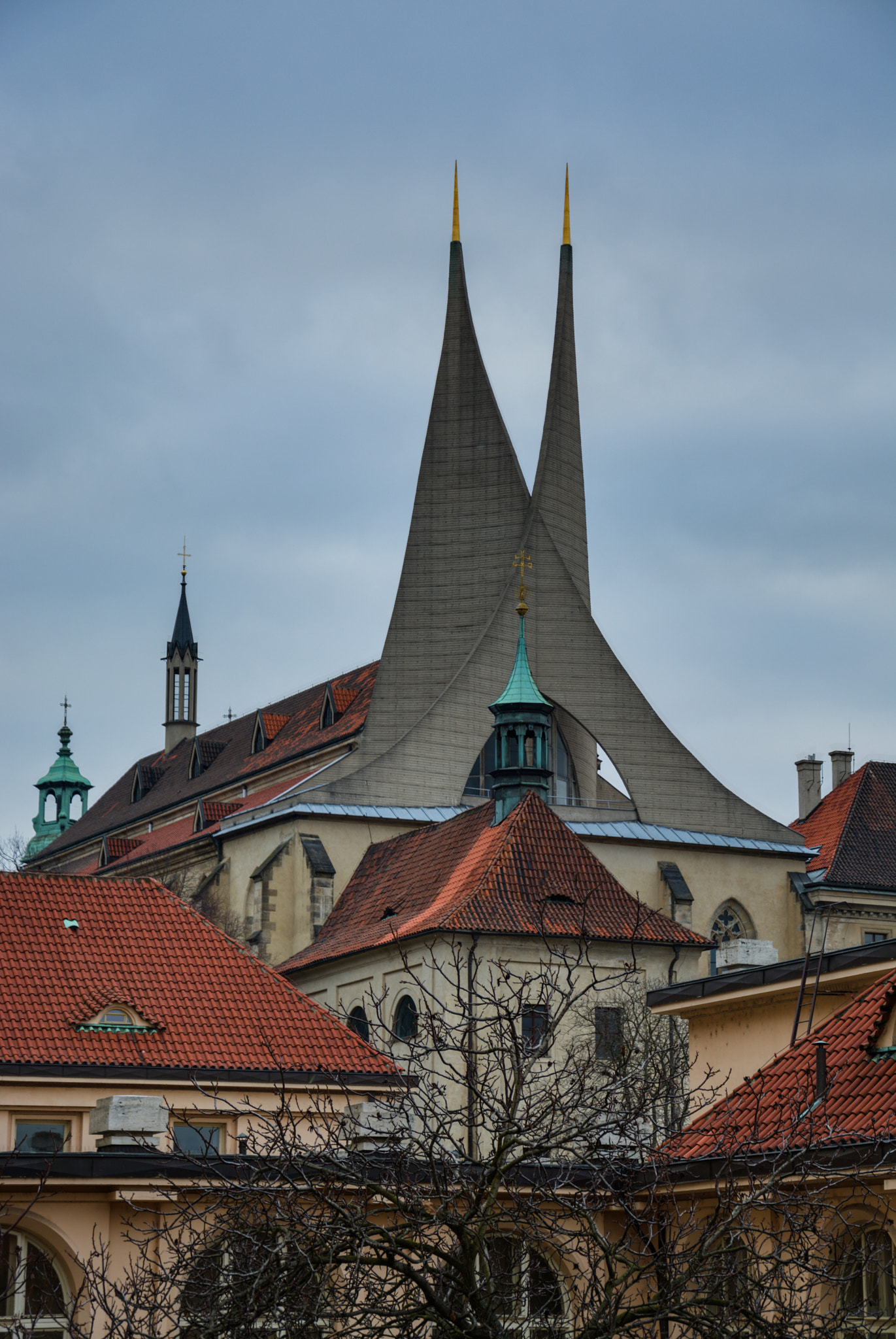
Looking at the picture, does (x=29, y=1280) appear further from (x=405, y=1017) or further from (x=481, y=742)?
(x=481, y=742)

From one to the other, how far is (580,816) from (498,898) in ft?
42.4

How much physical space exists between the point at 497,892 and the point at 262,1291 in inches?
1143

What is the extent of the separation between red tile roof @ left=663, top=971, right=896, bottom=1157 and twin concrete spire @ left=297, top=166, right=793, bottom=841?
109 ft

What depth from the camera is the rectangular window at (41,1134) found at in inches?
985

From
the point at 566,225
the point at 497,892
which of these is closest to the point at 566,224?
the point at 566,225

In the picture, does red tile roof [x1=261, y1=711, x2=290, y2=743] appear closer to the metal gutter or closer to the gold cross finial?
the gold cross finial

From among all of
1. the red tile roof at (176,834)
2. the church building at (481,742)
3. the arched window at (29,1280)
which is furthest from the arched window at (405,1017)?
the arched window at (29,1280)

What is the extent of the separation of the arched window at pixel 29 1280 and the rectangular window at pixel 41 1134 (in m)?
4.58

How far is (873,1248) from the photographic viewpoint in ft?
51.7

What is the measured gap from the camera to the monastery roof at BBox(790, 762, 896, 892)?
56.2m

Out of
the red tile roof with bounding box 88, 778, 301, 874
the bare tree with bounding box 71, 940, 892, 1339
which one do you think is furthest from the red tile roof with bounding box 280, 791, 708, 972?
the bare tree with bounding box 71, 940, 892, 1339

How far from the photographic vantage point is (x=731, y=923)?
5362cm

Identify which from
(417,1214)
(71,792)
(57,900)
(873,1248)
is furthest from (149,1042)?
(71,792)

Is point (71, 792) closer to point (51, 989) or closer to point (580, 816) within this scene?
point (580, 816)
